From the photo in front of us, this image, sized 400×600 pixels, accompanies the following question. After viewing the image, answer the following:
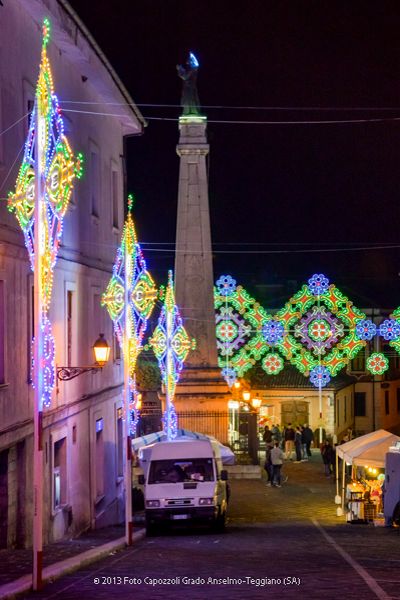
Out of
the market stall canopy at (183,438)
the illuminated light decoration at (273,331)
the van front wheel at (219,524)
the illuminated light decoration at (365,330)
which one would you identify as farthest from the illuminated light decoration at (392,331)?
the van front wheel at (219,524)

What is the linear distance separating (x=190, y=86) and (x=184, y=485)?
17.8 meters

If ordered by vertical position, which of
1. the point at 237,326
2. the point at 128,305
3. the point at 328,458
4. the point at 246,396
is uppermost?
the point at 128,305

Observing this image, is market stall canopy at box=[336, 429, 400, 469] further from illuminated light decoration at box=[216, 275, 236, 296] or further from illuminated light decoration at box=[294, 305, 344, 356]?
illuminated light decoration at box=[216, 275, 236, 296]

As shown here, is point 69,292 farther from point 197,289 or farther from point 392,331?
point 392,331

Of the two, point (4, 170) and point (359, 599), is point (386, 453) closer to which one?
point (4, 170)

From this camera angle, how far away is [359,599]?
1000 cm

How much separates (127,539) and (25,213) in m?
7.54

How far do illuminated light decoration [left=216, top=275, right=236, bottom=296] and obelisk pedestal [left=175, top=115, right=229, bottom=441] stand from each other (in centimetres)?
487

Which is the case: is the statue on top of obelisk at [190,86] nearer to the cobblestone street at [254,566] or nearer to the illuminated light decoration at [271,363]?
the illuminated light decoration at [271,363]

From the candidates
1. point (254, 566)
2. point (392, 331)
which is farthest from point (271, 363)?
point (254, 566)

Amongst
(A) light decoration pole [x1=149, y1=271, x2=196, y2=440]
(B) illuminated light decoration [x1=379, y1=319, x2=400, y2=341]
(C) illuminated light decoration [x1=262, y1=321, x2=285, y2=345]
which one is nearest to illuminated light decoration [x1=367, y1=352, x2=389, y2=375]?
(B) illuminated light decoration [x1=379, y1=319, x2=400, y2=341]

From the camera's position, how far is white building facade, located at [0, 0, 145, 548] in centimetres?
1683

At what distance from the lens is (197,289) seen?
119 ft

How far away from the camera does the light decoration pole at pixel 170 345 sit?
32938 millimetres
